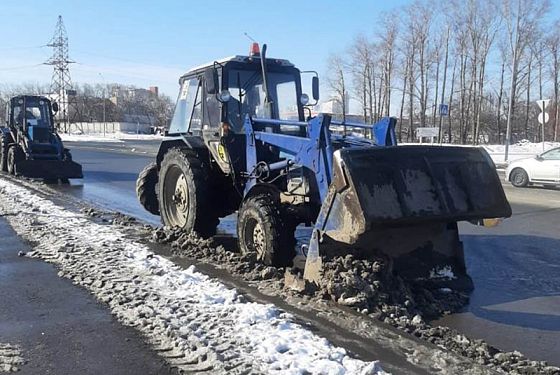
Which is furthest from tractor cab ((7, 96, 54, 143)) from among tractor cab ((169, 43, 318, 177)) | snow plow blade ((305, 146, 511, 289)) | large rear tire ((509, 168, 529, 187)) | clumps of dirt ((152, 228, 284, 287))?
snow plow blade ((305, 146, 511, 289))

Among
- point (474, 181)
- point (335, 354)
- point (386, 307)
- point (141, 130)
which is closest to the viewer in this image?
Answer: point (335, 354)

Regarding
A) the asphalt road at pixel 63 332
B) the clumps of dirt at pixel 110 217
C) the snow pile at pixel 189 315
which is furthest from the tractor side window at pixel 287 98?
the asphalt road at pixel 63 332

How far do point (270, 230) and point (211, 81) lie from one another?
2.35 metres

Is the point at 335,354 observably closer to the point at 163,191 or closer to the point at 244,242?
the point at 244,242

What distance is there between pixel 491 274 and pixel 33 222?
7332 millimetres

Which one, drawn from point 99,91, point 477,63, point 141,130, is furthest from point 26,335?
point 99,91

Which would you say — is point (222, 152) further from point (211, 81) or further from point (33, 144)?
point (33, 144)

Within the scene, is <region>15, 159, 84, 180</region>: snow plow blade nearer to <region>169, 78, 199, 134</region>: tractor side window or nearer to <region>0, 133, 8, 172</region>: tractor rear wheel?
<region>0, 133, 8, 172</region>: tractor rear wheel

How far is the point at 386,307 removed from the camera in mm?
5215

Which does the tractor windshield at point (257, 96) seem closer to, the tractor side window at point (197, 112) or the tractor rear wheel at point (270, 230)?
the tractor side window at point (197, 112)

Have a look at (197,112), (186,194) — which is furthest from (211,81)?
(186,194)

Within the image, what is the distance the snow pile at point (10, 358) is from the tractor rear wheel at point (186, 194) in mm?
3862

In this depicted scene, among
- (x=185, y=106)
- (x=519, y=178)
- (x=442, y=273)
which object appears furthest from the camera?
(x=519, y=178)

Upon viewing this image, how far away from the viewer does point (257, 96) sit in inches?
324
